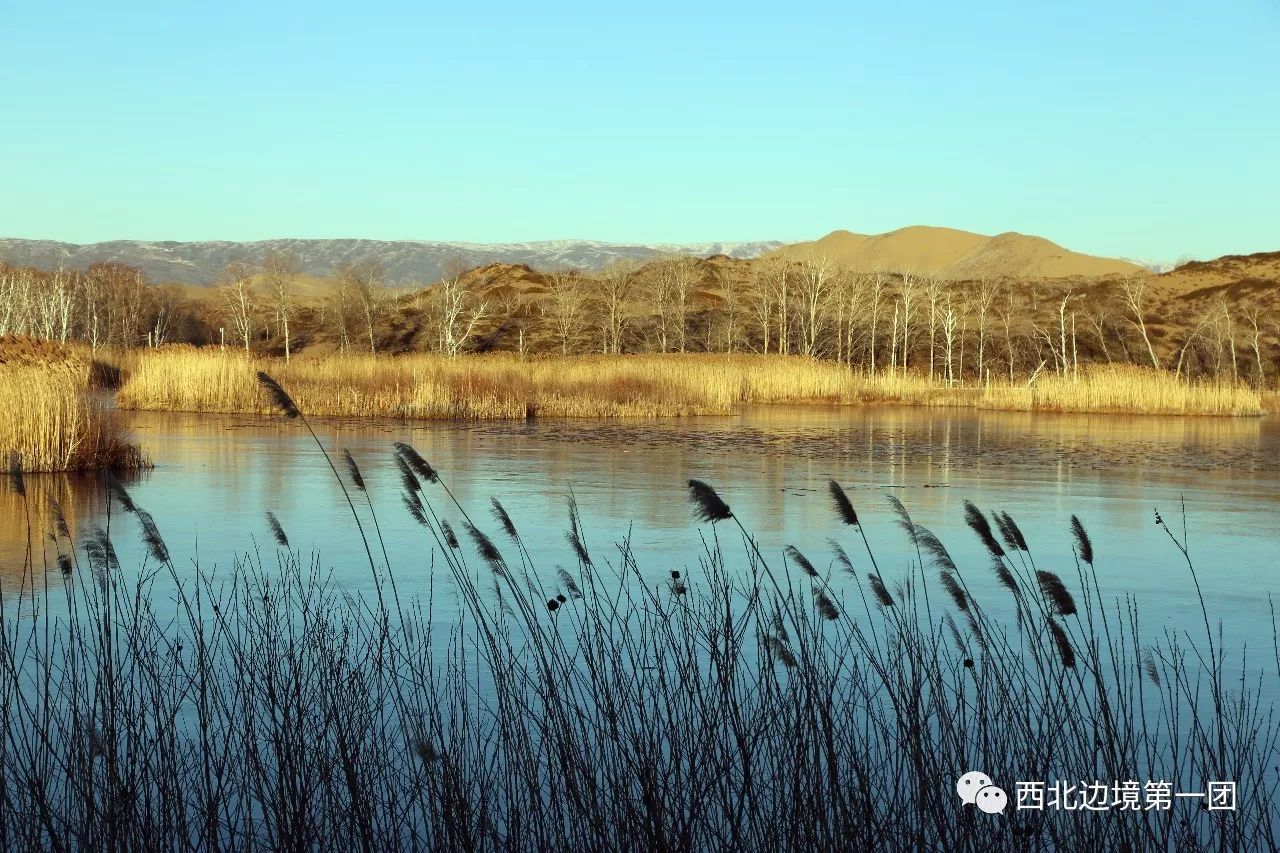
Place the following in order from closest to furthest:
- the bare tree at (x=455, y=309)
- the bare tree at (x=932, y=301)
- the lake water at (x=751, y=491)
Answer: the lake water at (x=751, y=491), the bare tree at (x=932, y=301), the bare tree at (x=455, y=309)

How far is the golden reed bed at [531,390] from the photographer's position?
29.6 meters

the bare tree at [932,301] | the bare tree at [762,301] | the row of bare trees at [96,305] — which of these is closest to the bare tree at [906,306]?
the bare tree at [932,301]

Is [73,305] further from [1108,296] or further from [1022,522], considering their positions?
[1022,522]

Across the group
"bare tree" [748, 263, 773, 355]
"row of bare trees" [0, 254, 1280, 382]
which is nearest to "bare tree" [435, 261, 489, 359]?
"row of bare trees" [0, 254, 1280, 382]

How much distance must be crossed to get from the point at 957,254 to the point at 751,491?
125 m

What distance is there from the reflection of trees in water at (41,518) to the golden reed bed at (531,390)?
1417 cm

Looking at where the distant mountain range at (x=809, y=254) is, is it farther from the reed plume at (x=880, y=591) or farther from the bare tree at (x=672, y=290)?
the reed plume at (x=880, y=591)

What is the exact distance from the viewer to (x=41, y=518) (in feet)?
38.4

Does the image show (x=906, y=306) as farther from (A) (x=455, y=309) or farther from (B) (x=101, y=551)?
(B) (x=101, y=551)

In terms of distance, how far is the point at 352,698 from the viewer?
498cm

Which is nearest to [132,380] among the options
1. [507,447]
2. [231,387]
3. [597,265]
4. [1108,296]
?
[231,387]

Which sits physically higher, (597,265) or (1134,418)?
A: (597,265)

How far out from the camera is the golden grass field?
15250 mm

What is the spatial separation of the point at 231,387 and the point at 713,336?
38782mm
